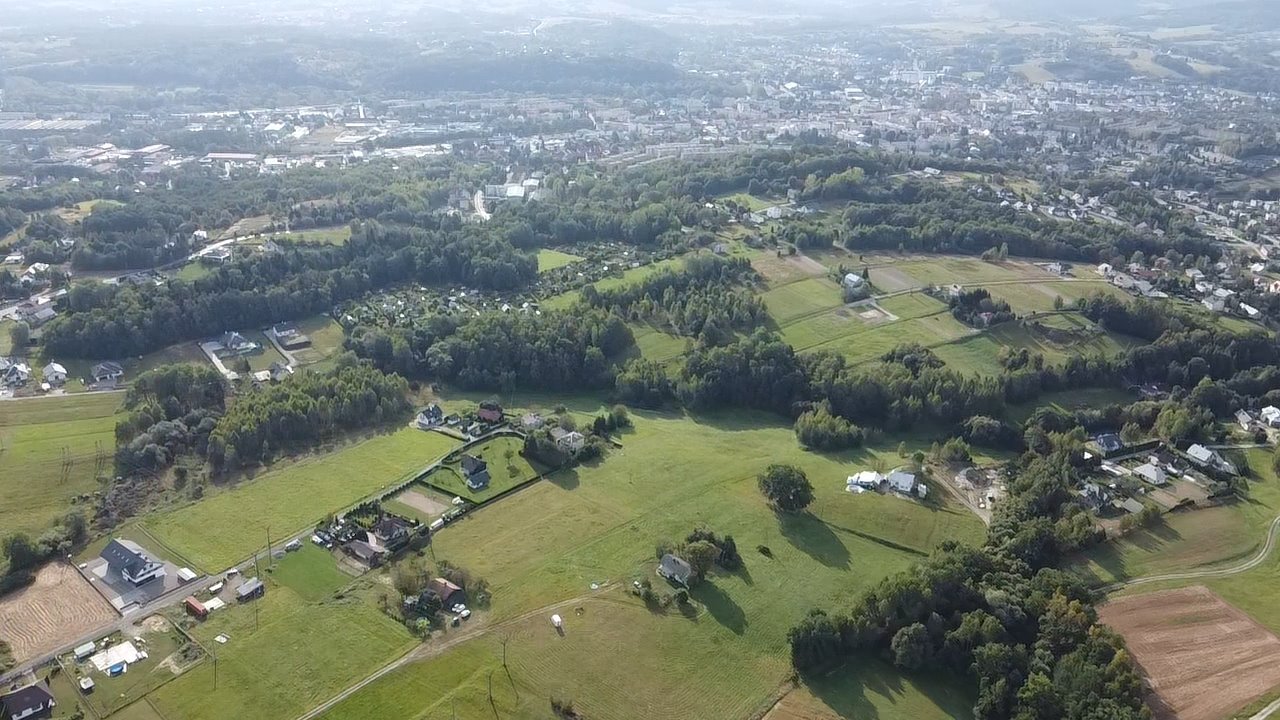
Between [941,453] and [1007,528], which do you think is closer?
[1007,528]

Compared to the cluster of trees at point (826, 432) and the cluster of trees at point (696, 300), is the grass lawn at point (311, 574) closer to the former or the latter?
the cluster of trees at point (826, 432)

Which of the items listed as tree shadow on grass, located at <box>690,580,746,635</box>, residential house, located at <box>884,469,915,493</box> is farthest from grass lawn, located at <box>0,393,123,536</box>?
residential house, located at <box>884,469,915,493</box>

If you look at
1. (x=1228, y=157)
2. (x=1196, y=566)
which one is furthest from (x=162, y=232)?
(x=1228, y=157)

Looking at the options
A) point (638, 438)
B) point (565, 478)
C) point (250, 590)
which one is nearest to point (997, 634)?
point (565, 478)

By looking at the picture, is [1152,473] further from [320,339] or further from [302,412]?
[320,339]

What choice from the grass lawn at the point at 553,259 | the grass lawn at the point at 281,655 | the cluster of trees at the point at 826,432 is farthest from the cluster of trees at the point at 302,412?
the grass lawn at the point at 553,259

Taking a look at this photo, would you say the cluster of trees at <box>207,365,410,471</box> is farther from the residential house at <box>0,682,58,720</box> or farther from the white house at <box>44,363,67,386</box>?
the residential house at <box>0,682,58,720</box>

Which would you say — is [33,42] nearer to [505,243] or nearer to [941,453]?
[505,243]
